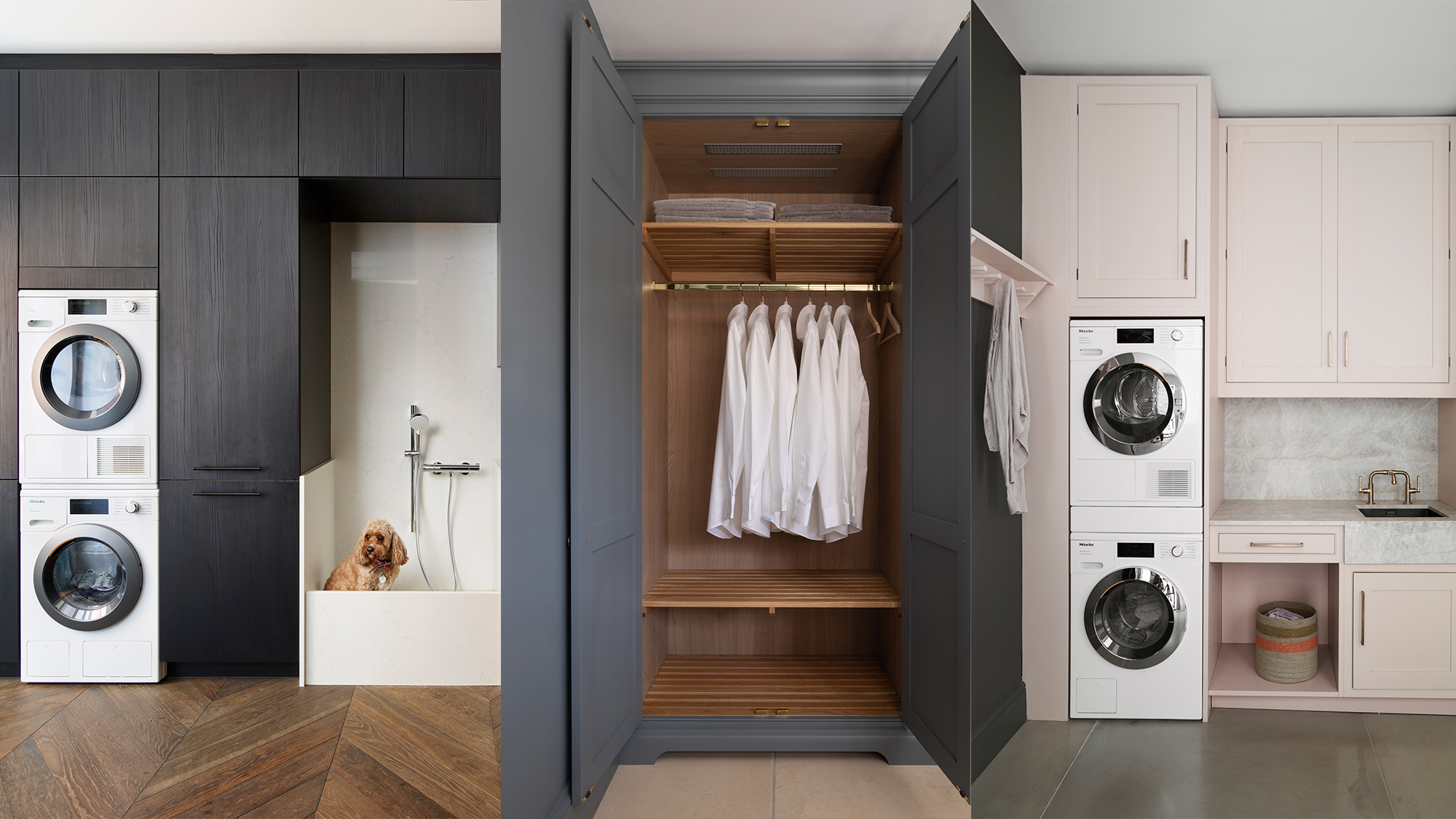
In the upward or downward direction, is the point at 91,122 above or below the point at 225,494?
above

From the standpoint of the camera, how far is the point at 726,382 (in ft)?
7.09

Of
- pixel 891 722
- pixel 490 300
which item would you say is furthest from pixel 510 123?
pixel 891 722

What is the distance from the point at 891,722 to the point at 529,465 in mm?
1469

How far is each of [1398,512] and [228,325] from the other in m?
3.23

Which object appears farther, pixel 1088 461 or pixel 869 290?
pixel 869 290

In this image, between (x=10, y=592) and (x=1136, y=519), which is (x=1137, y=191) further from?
(x=10, y=592)

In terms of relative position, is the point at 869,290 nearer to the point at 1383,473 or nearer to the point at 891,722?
the point at 891,722

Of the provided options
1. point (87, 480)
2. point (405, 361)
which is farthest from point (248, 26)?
point (87, 480)

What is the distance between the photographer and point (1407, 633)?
22.4 inches

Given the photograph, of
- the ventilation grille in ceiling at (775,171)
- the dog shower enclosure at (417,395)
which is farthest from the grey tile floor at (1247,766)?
the dog shower enclosure at (417,395)

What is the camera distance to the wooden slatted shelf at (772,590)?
1990 mm

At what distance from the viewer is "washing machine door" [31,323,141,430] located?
89.9 inches

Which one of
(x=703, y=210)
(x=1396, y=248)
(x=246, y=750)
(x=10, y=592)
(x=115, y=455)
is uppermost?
(x=703, y=210)

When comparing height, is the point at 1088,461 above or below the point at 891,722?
above
